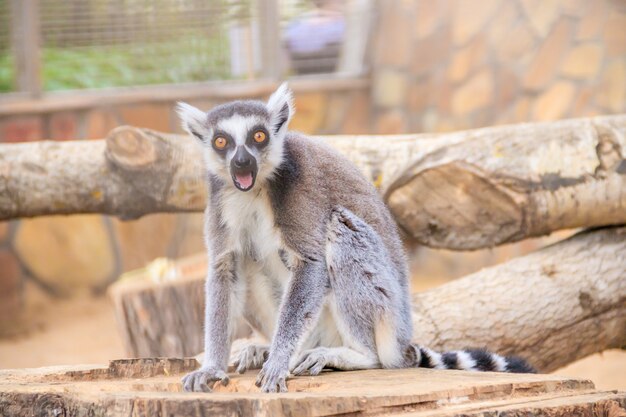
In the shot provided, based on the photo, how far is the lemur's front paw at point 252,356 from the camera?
402 cm

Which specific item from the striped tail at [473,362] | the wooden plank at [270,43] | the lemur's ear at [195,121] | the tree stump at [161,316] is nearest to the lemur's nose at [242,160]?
the lemur's ear at [195,121]

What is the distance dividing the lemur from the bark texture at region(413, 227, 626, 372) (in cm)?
64

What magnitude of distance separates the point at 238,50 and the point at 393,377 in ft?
22.7

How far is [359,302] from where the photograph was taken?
3789mm

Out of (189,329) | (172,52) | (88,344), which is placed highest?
(172,52)

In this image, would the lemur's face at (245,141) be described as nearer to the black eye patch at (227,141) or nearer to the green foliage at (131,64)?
the black eye patch at (227,141)

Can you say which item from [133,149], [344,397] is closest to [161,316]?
[133,149]

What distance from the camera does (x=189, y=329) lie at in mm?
5418

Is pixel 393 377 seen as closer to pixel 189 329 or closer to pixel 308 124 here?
pixel 189 329

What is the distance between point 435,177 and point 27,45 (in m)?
5.10

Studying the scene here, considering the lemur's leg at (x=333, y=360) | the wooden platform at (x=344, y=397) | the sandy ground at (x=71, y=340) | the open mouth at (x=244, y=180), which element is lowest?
the sandy ground at (x=71, y=340)

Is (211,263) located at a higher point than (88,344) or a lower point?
higher

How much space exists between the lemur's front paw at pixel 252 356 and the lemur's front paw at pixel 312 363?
311 millimetres

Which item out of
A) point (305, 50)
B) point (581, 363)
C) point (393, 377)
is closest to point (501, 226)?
point (393, 377)
